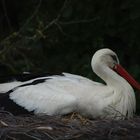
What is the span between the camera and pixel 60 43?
33.8 feet

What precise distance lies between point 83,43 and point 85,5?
47 centimetres

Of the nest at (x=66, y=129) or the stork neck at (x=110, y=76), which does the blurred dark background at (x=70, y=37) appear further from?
the nest at (x=66, y=129)

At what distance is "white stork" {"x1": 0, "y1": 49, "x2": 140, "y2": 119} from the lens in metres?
7.82

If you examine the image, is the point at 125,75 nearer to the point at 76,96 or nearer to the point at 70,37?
the point at 76,96

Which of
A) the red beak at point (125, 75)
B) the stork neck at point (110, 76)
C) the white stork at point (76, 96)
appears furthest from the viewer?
the red beak at point (125, 75)

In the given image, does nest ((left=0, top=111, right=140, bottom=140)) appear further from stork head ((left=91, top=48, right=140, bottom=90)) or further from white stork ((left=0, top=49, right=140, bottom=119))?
stork head ((left=91, top=48, right=140, bottom=90))

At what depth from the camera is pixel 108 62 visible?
8445 mm

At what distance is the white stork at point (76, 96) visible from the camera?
25.7 ft

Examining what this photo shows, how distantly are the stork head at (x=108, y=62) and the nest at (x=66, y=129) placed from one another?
100 centimetres

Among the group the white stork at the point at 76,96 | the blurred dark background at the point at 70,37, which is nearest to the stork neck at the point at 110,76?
the white stork at the point at 76,96

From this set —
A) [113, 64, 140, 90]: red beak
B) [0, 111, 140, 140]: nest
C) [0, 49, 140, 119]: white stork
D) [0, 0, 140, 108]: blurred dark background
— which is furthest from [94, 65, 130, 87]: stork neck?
[0, 0, 140, 108]: blurred dark background

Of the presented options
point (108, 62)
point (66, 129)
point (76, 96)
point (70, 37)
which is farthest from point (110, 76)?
point (70, 37)

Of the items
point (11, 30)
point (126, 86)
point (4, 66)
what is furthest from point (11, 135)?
point (11, 30)

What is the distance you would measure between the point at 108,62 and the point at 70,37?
176cm
